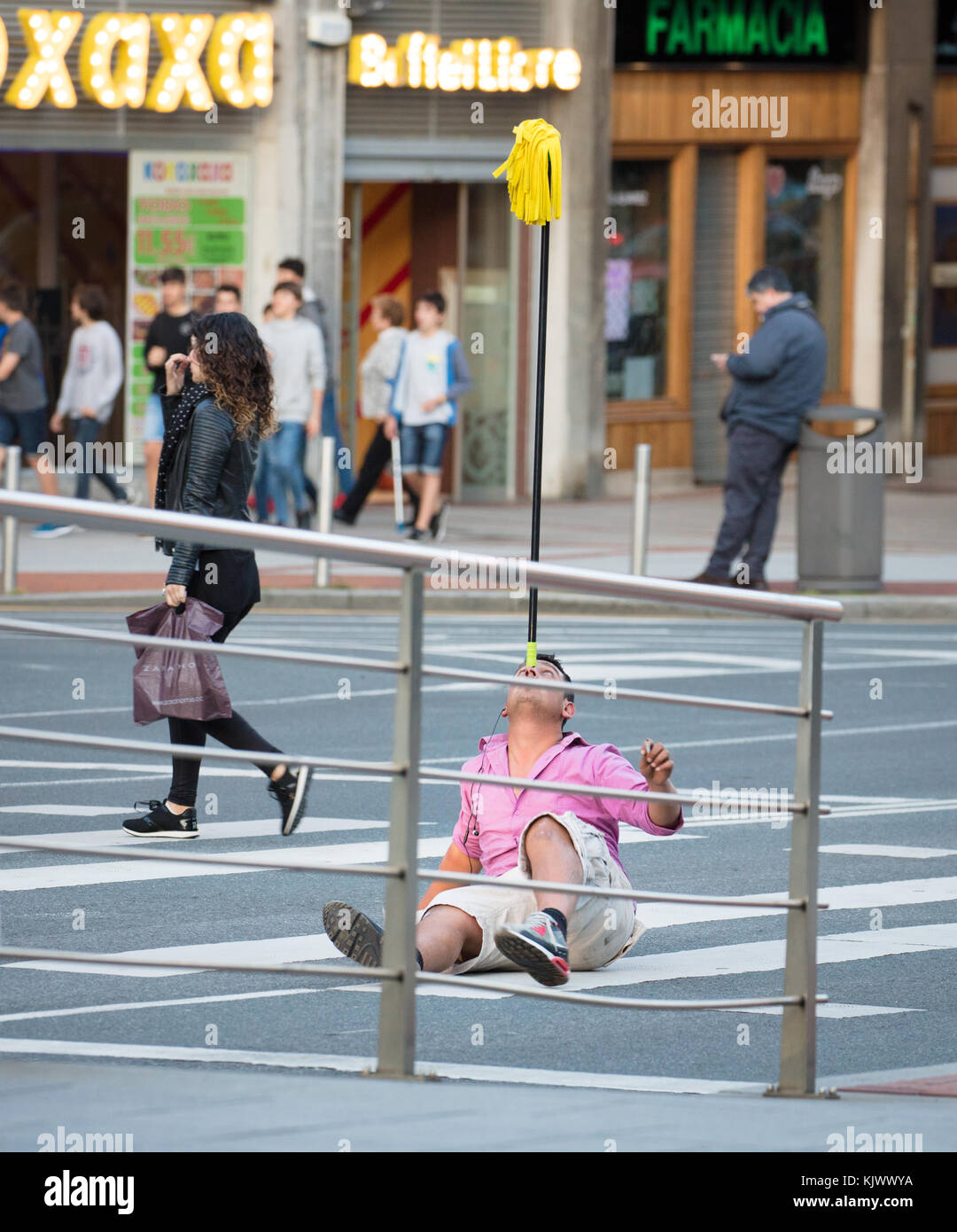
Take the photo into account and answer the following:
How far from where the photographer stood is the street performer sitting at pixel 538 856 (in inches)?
234

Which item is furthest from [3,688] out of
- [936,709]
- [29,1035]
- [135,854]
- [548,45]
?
[548,45]

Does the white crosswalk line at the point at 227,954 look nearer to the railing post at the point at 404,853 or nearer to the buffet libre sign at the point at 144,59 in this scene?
the railing post at the point at 404,853

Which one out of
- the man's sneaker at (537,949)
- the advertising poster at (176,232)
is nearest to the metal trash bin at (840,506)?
the advertising poster at (176,232)

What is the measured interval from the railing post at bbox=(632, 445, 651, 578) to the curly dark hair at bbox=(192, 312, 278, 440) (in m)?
7.90

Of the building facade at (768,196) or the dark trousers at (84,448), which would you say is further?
the building facade at (768,196)

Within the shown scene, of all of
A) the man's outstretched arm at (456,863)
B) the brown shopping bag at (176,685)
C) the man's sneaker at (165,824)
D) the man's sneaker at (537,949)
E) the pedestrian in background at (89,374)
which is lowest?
the man's sneaker at (165,824)

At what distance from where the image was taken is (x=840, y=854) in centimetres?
841

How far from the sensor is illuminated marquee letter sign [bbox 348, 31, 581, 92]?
22.0 m

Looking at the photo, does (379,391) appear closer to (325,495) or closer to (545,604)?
(325,495)

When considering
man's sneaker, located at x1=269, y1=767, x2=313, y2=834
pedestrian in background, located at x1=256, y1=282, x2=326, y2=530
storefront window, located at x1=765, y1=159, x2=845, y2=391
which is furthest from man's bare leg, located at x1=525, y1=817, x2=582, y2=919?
storefront window, located at x1=765, y1=159, x2=845, y2=391

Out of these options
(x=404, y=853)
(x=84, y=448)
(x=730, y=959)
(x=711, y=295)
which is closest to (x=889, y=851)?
(x=730, y=959)

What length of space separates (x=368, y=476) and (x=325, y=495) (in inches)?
146

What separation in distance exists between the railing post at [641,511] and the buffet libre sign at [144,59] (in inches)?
249

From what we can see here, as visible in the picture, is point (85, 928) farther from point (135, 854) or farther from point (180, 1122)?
point (180, 1122)
